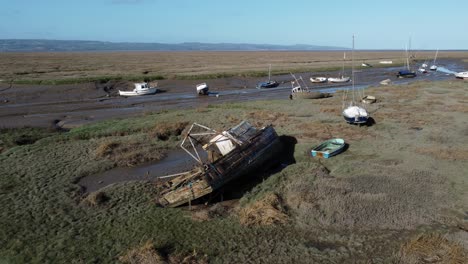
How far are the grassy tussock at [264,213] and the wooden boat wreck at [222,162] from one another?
216 centimetres

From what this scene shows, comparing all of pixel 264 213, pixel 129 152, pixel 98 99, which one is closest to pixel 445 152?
pixel 264 213

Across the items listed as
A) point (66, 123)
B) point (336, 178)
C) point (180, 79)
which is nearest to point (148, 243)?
point (336, 178)

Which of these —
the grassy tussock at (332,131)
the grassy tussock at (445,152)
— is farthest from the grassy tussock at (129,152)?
the grassy tussock at (445,152)

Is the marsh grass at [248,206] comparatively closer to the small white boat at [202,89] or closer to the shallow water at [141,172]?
the shallow water at [141,172]

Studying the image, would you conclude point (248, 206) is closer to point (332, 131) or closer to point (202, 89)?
point (332, 131)

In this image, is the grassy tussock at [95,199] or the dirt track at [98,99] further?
the dirt track at [98,99]

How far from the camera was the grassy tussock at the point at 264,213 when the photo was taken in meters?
14.5

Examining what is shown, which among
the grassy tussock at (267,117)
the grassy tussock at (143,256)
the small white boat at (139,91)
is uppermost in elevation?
the small white boat at (139,91)

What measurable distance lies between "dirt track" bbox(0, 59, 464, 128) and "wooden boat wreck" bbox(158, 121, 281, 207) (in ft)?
61.6

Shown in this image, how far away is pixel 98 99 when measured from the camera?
159 ft

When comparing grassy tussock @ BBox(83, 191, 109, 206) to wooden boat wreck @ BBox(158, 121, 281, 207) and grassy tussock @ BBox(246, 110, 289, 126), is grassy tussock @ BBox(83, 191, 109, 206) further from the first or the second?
grassy tussock @ BBox(246, 110, 289, 126)

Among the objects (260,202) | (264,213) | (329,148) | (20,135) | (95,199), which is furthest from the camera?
(20,135)

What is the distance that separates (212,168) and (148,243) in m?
5.21

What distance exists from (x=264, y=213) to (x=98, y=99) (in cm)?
3921
